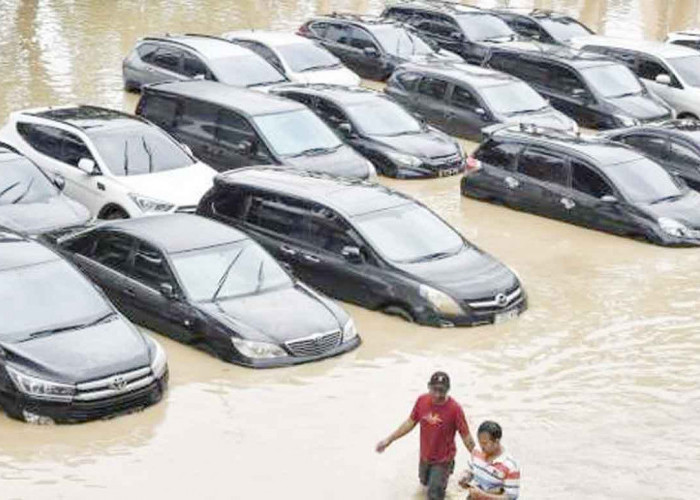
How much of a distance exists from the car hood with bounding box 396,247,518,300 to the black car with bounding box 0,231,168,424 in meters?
3.79

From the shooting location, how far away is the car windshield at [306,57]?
27594 millimetres

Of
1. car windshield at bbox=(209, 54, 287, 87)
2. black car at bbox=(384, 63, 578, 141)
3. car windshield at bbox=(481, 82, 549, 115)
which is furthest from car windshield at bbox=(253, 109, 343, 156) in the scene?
car windshield at bbox=(481, 82, 549, 115)

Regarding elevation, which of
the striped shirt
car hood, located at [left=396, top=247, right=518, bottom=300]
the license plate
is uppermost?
the striped shirt

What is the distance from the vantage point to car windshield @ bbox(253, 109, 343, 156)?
Answer: 68.4ft

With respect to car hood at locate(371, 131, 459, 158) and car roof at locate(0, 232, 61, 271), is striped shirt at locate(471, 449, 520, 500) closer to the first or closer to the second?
car roof at locate(0, 232, 61, 271)

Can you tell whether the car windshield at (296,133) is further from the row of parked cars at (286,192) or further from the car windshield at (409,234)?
the car windshield at (409,234)

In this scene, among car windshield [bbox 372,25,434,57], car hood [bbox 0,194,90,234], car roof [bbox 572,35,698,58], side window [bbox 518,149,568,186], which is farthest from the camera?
car windshield [bbox 372,25,434,57]

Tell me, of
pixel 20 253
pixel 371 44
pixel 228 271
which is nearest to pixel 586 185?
pixel 228 271

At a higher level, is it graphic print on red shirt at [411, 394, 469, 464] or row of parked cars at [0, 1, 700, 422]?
graphic print on red shirt at [411, 394, 469, 464]

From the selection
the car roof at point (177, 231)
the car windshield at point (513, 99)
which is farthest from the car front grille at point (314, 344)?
the car windshield at point (513, 99)

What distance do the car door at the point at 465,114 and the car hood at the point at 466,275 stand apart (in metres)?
8.76

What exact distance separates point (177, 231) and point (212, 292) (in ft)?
3.80

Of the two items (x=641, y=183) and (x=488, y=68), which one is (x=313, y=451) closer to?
(x=641, y=183)

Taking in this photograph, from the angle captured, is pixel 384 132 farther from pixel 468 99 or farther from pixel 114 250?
pixel 114 250
